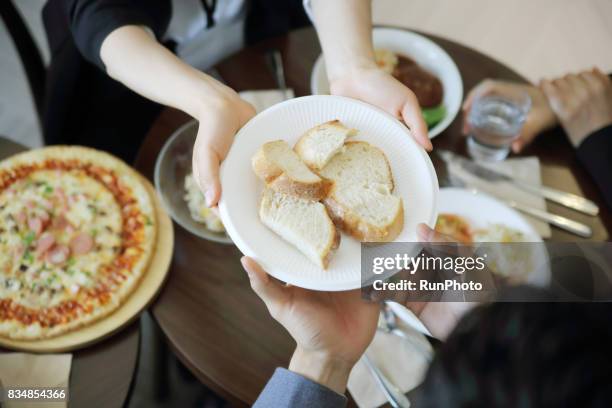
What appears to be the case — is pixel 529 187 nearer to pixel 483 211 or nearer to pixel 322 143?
pixel 483 211

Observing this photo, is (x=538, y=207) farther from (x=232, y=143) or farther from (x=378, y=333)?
(x=232, y=143)

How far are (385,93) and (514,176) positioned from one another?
1.86ft

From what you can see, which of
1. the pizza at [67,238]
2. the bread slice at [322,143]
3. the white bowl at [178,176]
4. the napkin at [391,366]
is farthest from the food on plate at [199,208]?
the napkin at [391,366]

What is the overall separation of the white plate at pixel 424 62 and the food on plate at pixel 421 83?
0.02m

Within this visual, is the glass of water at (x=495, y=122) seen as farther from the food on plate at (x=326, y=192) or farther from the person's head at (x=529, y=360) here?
the person's head at (x=529, y=360)

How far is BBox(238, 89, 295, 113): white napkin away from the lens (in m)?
1.51

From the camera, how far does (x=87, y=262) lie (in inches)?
53.2

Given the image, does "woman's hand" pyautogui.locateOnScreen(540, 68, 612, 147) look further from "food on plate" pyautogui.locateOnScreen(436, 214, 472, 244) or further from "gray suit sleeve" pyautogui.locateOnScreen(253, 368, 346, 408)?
"gray suit sleeve" pyautogui.locateOnScreen(253, 368, 346, 408)

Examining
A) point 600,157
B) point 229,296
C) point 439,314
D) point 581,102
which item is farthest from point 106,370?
point 581,102

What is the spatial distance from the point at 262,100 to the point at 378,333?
2.66 feet

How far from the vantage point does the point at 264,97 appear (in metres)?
1.52

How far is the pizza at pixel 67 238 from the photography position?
126 centimetres

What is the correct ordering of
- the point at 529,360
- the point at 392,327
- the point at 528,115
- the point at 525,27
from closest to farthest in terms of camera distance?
the point at 529,360, the point at 392,327, the point at 528,115, the point at 525,27

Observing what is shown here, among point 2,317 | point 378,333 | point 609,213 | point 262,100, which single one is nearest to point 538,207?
point 609,213
